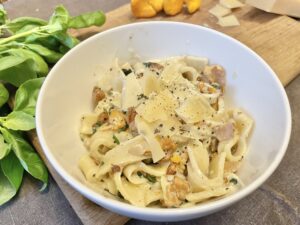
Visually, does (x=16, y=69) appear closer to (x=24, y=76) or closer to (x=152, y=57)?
(x=24, y=76)

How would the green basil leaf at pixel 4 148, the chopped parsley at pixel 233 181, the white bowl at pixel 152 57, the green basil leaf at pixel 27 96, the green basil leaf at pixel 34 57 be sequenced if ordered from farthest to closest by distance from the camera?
the green basil leaf at pixel 34 57, the green basil leaf at pixel 27 96, the green basil leaf at pixel 4 148, the chopped parsley at pixel 233 181, the white bowl at pixel 152 57

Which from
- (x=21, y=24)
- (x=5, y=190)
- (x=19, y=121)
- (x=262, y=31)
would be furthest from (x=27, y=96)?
(x=262, y=31)

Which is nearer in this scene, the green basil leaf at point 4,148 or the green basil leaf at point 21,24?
the green basil leaf at point 4,148

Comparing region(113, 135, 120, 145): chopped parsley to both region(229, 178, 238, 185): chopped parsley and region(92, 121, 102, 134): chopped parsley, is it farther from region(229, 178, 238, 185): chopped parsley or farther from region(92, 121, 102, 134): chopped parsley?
region(229, 178, 238, 185): chopped parsley

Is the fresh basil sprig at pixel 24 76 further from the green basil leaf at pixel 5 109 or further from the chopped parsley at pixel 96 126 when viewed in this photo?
the chopped parsley at pixel 96 126

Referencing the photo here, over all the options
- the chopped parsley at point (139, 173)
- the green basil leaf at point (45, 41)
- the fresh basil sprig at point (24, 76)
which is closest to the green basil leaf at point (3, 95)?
the fresh basil sprig at point (24, 76)

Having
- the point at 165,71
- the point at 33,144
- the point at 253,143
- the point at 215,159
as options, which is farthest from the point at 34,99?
the point at 253,143

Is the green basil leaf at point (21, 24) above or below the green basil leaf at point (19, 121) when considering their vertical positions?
above

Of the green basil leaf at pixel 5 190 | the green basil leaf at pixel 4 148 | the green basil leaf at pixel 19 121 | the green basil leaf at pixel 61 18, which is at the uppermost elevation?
the green basil leaf at pixel 61 18
